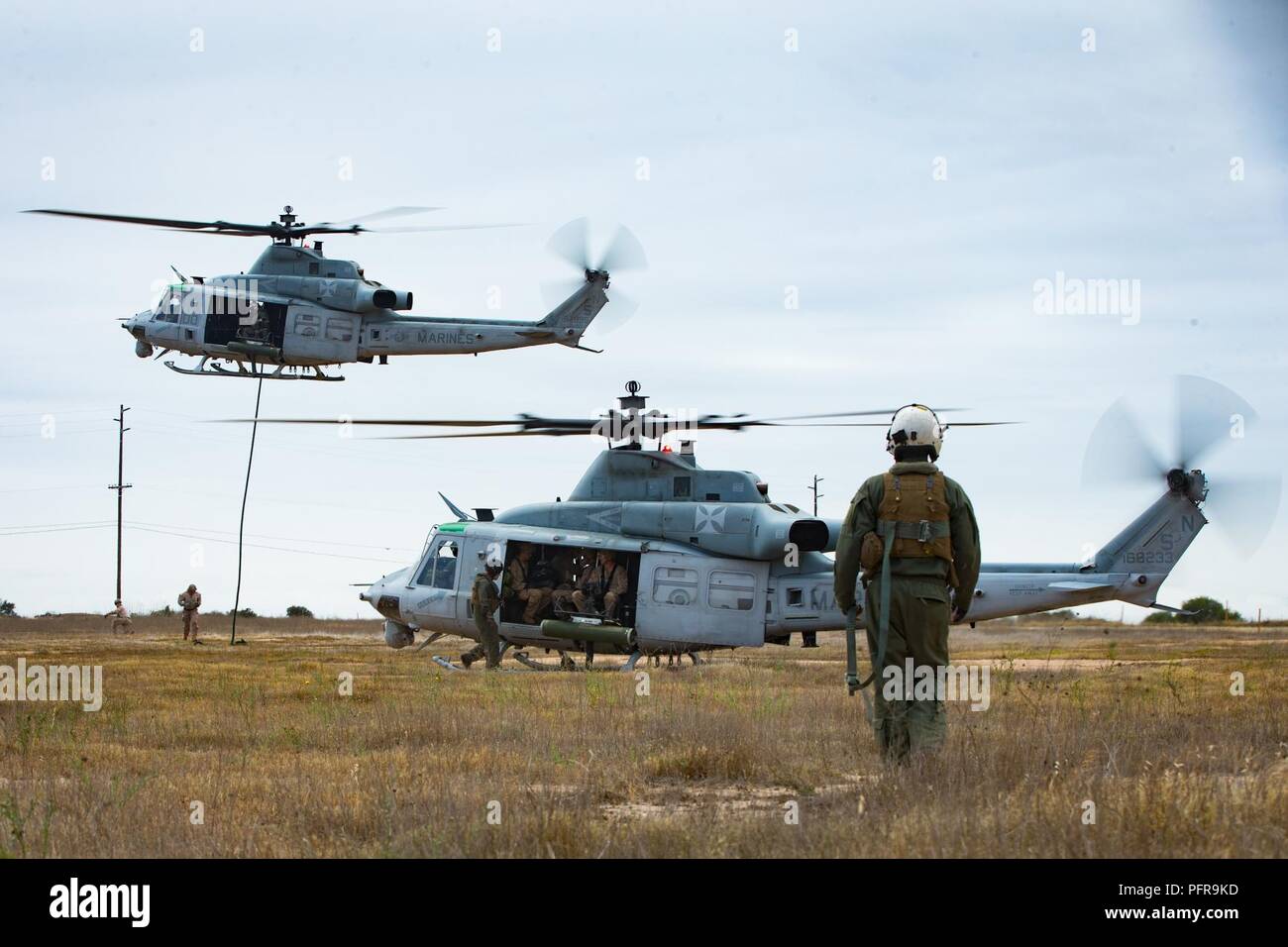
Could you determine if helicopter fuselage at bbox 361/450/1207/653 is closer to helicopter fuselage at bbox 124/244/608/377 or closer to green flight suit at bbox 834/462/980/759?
helicopter fuselage at bbox 124/244/608/377

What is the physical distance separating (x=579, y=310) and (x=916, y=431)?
23712mm

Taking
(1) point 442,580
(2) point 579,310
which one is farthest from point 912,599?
(2) point 579,310

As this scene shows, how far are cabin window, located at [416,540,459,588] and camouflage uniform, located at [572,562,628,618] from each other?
2178mm

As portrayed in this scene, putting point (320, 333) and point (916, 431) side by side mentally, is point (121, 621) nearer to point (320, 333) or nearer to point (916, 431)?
point (320, 333)

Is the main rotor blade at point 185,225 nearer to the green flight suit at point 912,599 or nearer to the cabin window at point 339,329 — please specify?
the cabin window at point 339,329

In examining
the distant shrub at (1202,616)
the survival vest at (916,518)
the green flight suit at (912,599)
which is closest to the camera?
the green flight suit at (912,599)

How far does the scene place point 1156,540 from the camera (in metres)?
21.7

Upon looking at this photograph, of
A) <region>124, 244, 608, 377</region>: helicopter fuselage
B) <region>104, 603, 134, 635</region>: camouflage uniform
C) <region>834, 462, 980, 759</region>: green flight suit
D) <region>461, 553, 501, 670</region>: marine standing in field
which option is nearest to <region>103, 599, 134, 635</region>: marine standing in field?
<region>104, 603, 134, 635</region>: camouflage uniform

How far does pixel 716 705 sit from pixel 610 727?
7.16 ft

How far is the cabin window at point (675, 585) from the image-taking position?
848 inches

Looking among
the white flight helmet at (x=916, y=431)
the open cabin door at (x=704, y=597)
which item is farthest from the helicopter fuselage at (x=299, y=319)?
the white flight helmet at (x=916, y=431)

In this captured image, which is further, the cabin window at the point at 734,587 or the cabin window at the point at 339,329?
the cabin window at the point at 339,329

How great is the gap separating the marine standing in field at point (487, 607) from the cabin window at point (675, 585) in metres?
2.44
